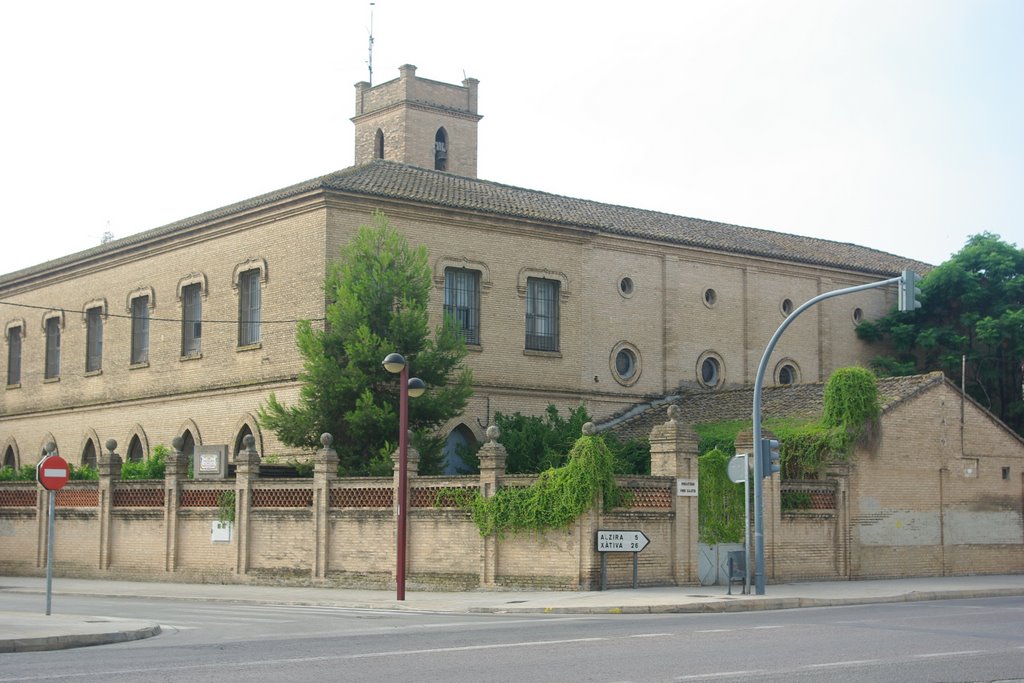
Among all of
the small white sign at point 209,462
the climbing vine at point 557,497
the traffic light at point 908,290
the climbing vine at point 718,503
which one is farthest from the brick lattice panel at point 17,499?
the traffic light at point 908,290

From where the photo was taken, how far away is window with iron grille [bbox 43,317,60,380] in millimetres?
51594

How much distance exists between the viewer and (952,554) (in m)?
35.5

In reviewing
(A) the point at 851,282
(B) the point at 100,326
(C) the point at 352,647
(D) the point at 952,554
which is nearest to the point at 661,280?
(A) the point at 851,282

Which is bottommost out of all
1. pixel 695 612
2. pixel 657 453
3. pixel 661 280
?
pixel 695 612

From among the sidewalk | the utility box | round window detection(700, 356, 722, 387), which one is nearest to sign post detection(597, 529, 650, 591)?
the sidewalk

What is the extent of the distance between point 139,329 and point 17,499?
8067mm

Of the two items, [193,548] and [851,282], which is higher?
[851,282]

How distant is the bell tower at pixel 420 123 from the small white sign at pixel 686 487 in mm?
29465

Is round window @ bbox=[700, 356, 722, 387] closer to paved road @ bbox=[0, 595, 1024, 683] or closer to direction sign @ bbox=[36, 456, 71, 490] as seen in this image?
paved road @ bbox=[0, 595, 1024, 683]

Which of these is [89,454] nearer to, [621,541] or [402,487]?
[402,487]

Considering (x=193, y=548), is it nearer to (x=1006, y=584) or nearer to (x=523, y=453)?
(x=523, y=453)

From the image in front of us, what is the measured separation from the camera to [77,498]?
126ft

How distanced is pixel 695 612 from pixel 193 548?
50.9ft

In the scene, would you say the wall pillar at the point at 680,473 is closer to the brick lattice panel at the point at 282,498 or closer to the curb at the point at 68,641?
the brick lattice panel at the point at 282,498
